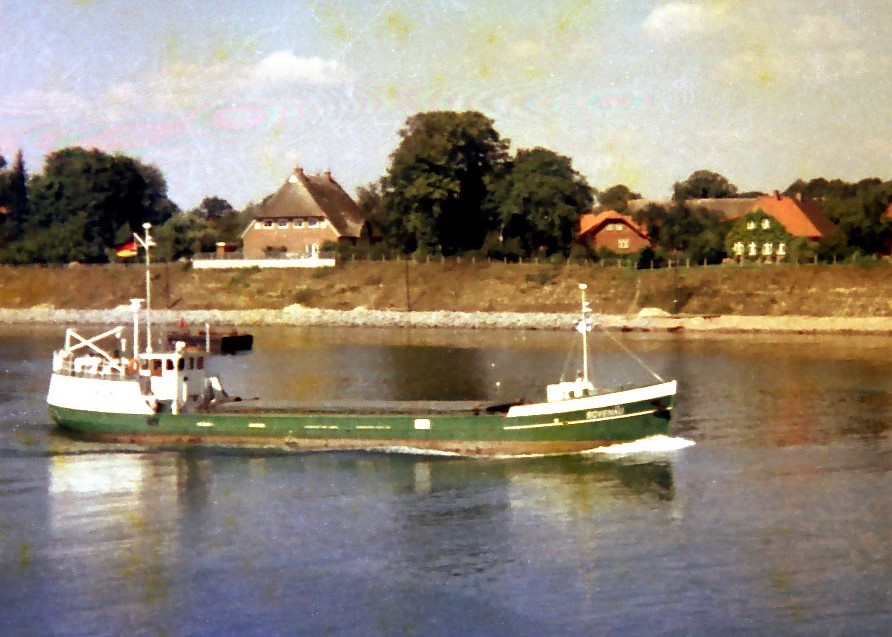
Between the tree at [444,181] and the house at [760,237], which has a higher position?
the tree at [444,181]

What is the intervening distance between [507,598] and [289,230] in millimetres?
111631

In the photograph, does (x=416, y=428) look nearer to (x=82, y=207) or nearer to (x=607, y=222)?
(x=607, y=222)

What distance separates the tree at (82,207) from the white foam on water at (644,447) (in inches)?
4303

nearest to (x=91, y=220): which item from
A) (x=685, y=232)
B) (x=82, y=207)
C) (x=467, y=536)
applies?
(x=82, y=207)

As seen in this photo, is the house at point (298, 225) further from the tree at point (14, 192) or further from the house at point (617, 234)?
the tree at point (14, 192)

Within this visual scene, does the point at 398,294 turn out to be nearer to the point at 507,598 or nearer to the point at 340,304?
the point at 340,304

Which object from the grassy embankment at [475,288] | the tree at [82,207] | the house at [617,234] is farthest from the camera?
the tree at [82,207]

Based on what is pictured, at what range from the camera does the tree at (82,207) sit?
148375mm

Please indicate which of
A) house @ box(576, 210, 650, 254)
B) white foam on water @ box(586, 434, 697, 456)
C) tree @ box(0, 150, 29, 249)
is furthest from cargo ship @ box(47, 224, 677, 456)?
tree @ box(0, 150, 29, 249)

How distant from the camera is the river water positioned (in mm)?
30578

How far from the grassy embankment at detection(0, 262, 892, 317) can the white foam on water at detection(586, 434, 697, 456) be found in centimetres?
5864

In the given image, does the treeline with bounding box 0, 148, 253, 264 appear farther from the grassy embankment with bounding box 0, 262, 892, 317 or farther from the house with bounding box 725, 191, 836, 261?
the house with bounding box 725, 191, 836, 261

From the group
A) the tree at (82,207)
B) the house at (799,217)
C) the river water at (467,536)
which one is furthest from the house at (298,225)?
the river water at (467,536)

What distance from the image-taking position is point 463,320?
11706 centimetres
